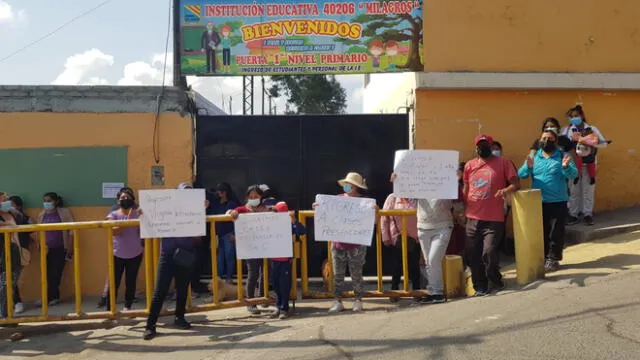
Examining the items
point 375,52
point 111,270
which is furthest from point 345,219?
point 375,52

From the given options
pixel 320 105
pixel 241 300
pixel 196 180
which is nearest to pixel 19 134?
pixel 196 180

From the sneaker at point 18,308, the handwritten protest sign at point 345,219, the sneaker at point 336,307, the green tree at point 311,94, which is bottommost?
the sneaker at point 18,308

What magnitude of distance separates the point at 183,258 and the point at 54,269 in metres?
3.41

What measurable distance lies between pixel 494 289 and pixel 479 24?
4.59m

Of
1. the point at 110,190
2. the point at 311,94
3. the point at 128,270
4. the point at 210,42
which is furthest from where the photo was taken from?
the point at 311,94

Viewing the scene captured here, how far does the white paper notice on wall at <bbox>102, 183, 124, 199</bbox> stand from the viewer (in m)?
8.57

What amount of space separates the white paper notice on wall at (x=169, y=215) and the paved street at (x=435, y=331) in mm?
1108

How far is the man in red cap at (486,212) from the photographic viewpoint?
611 cm

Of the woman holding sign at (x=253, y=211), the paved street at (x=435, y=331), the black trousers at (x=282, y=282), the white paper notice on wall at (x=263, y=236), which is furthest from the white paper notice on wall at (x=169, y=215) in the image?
the paved street at (x=435, y=331)

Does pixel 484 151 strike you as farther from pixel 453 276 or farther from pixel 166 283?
pixel 166 283

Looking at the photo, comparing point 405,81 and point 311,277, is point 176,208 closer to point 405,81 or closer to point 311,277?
point 311,277

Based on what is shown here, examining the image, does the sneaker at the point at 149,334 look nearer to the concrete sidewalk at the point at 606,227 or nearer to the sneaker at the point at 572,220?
the concrete sidewalk at the point at 606,227

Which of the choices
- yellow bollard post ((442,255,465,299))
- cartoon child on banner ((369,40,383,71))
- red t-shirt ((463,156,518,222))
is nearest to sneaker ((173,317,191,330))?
yellow bollard post ((442,255,465,299))

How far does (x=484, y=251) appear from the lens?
20.1 ft
